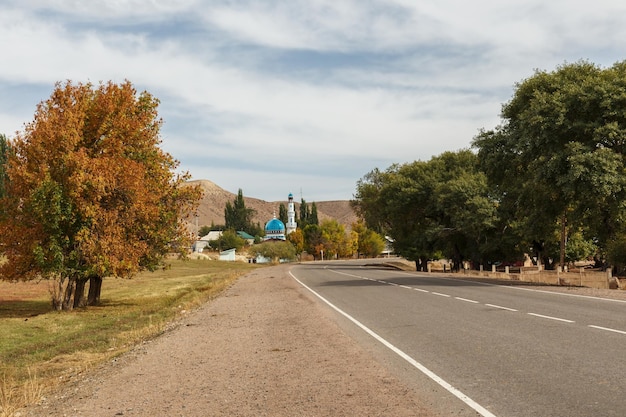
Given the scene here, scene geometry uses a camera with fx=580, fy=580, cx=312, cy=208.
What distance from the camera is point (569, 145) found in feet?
88.1

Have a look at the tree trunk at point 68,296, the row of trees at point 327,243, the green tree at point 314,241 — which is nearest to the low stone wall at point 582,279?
the tree trunk at point 68,296

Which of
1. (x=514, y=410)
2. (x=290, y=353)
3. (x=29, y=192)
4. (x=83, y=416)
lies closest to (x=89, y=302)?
(x=29, y=192)

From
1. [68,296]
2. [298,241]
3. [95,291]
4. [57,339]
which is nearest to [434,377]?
[57,339]

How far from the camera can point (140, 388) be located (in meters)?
8.40

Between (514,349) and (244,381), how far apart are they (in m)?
4.57

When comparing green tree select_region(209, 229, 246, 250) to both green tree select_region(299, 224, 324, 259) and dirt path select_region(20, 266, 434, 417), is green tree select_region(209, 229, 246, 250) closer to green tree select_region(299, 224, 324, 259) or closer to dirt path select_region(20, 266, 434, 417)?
green tree select_region(299, 224, 324, 259)

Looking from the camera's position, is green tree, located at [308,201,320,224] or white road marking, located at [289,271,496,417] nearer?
white road marking, located at [289,271,496,417]

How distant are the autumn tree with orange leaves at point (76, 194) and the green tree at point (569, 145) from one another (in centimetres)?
1884

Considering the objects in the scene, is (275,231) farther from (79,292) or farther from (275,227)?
(79,292)

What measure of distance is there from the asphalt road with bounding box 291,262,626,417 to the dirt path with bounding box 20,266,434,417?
783 millimetres

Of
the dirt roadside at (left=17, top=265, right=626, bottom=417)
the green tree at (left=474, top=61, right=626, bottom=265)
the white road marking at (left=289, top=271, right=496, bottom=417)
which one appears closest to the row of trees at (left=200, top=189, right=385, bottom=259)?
the green tree at (left=474, top=61, right=626, bottom=265)

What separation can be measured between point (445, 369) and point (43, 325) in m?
19.1

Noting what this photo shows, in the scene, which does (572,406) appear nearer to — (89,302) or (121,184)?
(121,184)

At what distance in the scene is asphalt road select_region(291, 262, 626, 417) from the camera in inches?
254
